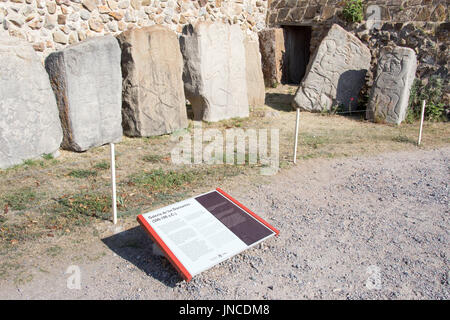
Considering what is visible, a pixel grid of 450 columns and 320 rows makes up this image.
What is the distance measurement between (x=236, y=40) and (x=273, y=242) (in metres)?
4.51

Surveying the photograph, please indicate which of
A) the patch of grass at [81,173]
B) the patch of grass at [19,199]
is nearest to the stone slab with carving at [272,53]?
the patch of grass at [81,173]

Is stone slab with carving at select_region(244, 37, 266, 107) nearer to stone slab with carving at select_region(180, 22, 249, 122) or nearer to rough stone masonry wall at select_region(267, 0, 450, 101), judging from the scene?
stone slab with carving at select_region(180, 22, 249, 122)

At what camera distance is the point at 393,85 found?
673 cm

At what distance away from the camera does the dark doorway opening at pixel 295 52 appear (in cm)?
1009

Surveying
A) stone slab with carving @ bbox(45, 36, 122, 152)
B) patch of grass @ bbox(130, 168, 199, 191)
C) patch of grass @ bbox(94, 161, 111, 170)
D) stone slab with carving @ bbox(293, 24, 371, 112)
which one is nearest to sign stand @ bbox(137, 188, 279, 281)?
patch of grass @ bbox(130, 168, 199, 191)

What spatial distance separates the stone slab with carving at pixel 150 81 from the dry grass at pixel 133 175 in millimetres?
227

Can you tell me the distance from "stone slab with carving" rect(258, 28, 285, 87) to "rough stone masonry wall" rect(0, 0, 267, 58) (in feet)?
4.99

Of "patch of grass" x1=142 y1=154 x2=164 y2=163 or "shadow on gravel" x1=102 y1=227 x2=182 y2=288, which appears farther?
"patch of grass" x1=142 y1=154 x2=164 y2=163

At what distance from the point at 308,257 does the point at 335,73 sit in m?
5.22

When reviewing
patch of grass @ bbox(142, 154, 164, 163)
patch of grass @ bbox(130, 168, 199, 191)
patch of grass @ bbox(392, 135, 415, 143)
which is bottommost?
patch of grass @ bbox(392, 135, 415, 143)

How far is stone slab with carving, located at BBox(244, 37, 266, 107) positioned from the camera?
754cm

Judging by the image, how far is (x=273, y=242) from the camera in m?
3.14

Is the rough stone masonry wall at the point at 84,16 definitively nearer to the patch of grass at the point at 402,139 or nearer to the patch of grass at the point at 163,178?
the patch of grass at the point at 163,178
